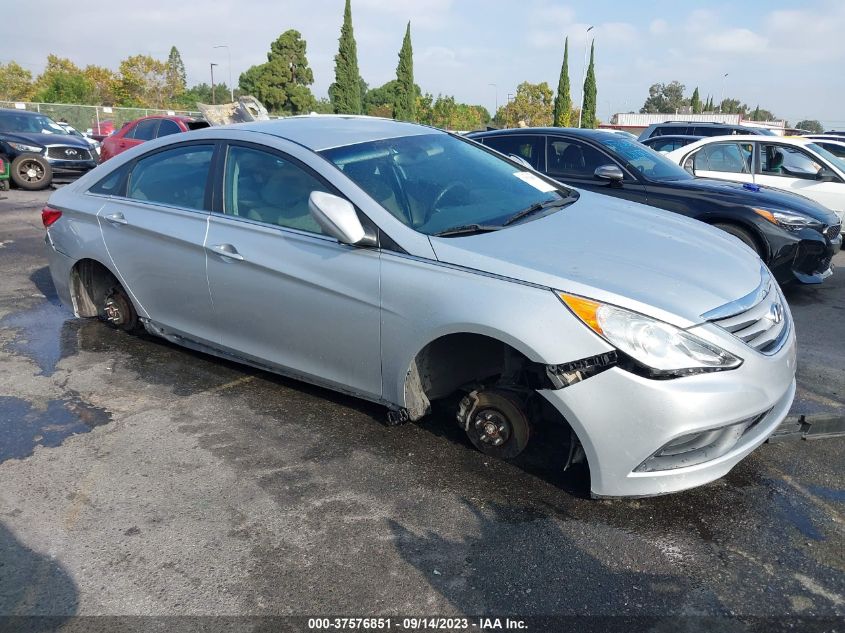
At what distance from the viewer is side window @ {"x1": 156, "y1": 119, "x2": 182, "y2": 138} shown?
12773 millimetres

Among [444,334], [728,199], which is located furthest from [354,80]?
[444,334]

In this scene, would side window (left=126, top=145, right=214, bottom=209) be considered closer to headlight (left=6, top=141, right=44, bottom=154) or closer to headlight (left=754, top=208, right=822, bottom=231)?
headlight (left=754, top=208, right=822, bottom=231)

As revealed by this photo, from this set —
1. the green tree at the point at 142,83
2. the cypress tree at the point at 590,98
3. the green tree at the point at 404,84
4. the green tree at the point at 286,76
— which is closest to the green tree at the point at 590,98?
the cypress tree at the point at 590,98

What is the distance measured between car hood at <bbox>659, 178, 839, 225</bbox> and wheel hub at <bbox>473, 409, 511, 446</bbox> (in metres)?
4.39

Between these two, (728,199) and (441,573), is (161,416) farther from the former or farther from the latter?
(728,199)

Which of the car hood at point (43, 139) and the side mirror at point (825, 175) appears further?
the car hood at point (43, 139)

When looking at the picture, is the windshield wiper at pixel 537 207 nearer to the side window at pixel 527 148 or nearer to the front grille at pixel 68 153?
the side window at pixel 527 148

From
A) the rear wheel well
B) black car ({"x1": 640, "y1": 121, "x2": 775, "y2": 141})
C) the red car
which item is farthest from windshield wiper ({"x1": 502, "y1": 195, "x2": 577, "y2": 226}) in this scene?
black car ({"x1": 640, "y1": 121, "x2": 775, "y2": 141})

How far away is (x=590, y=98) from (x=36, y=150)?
150 feet

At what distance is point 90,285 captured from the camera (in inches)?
196

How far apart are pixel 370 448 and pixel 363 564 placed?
0.94 meters

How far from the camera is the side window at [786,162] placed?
8.95 m

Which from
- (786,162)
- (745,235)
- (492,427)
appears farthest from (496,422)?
(786,162)

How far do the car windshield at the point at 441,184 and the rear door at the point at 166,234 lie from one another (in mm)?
992
